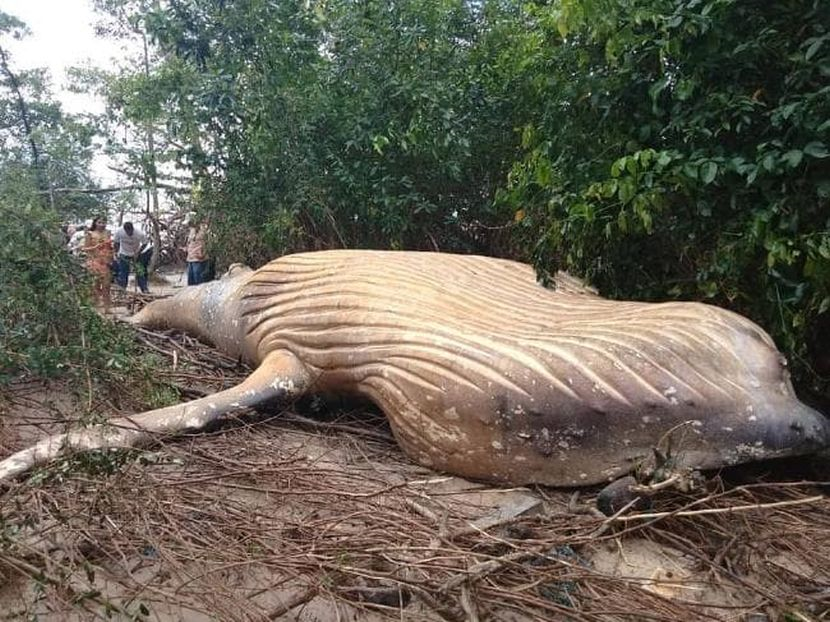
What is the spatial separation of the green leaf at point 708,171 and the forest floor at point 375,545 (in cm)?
133

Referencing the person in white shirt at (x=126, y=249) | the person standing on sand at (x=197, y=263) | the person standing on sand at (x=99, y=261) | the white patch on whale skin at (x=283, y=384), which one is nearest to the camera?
the white patch on whale skin at (x=283, y=384)

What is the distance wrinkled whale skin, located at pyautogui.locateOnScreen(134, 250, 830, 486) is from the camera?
10.1 ft

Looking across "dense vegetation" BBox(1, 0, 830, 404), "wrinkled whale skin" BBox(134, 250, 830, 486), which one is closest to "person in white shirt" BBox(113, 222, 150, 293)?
"dense vegetation" BBox(1, 0, 830, 404)

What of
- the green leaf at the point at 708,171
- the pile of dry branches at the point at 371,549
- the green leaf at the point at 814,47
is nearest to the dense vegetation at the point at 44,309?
the pile of dry branches at the point at 371,549

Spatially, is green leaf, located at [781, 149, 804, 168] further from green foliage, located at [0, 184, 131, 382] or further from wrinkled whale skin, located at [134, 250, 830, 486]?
green foliage, located at [0, 184, 131, 382]

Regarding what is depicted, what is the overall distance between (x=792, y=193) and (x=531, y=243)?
225cm

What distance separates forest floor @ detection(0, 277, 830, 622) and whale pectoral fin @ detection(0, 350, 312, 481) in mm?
137

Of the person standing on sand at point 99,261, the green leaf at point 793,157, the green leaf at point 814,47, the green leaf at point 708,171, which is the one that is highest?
the green leaf at point 814,47

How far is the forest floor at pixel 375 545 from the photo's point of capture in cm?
229

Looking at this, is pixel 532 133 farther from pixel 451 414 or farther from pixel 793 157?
pixel 451 414

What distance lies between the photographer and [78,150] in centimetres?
846

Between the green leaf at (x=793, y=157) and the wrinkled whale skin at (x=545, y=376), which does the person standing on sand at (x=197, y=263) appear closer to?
the wrinkled whale skin at (x=545, y=376)

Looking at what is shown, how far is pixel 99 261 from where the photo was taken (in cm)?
608

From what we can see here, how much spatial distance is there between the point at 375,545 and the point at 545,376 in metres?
1.11
